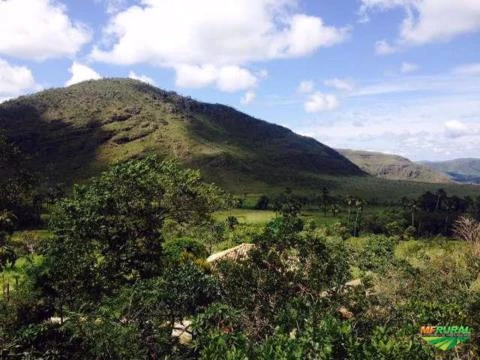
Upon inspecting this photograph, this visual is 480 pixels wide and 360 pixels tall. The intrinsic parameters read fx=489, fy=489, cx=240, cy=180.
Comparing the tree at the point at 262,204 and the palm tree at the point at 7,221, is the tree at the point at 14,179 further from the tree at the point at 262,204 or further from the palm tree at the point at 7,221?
the tree at the point at 262,204

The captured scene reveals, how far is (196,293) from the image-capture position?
23672 mm

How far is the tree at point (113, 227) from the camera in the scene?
84.0 ft

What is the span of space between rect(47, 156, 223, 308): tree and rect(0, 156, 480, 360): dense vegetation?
74mm

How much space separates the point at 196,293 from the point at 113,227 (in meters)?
7.58

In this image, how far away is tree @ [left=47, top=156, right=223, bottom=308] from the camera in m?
25.6

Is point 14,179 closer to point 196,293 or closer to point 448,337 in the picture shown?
point 196,293

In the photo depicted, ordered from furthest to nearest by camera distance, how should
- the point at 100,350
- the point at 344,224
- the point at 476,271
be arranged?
the point at 344,224 → the point at 476,271 → the point at 100,350

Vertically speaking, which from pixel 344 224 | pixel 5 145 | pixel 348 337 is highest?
pixel 5 145

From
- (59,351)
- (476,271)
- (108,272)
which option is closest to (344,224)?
(476,271)

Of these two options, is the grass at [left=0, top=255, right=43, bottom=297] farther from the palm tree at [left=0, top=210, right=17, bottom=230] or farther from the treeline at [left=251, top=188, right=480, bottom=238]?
the treeline at [left=251, top=188, right=480, bottom=238]

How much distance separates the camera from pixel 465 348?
57.4 feet

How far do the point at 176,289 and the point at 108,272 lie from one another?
6.50 meters

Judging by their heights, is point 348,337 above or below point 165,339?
above

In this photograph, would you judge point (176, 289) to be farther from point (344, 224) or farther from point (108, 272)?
point (344, 224)
